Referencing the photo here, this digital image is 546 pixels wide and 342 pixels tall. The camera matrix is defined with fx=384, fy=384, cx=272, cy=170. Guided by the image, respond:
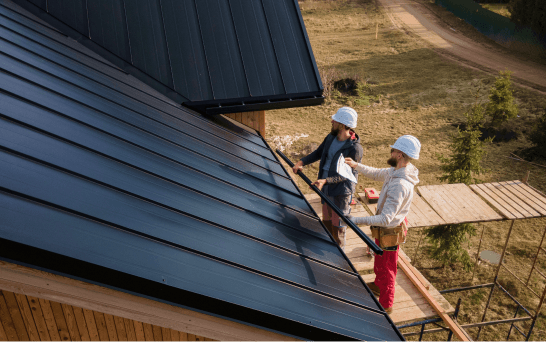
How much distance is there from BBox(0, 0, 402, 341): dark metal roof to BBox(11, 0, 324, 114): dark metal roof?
3.28 feet

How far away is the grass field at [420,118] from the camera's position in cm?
1103

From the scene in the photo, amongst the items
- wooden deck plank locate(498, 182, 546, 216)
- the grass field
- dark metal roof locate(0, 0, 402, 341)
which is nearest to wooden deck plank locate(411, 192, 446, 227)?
wooden deck plank locate(498, 182, 546, 216)

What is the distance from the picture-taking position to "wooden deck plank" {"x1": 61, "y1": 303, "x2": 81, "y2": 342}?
2.64 meters

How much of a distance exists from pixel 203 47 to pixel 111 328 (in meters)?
4.82

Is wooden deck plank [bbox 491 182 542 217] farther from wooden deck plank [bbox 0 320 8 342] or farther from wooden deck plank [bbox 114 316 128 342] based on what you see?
wooden deck plank [bbox 0 320 8 342]

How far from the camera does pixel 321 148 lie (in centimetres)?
610

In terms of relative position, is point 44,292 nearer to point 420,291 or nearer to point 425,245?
point 420,291

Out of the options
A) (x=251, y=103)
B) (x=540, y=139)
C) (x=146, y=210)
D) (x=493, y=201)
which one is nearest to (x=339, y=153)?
(x=251, y=103)

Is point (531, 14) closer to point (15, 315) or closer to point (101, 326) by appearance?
point (101, 326)

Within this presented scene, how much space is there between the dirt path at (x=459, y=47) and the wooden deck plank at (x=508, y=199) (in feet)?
53.7

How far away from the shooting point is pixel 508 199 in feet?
26.8

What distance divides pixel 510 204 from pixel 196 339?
7469 millimetres

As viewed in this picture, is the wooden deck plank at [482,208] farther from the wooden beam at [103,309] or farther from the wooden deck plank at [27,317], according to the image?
the wooden deck plank at [27,317]

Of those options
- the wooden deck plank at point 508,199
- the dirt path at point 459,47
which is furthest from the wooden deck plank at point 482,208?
the dirt path at point 459,47
